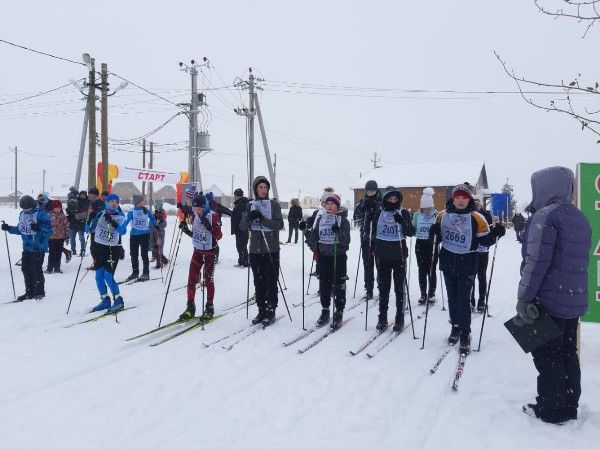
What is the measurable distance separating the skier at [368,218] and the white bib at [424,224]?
0.84 meters

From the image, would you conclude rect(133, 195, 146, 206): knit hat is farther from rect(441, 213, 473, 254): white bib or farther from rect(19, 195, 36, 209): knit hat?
rect(441, 213, 473, 254): white bib

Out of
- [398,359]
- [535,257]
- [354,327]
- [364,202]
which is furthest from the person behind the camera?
[364,202]

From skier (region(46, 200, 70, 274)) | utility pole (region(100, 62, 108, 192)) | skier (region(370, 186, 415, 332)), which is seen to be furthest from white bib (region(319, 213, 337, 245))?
utility pole (region(100, 62, 108, 192))

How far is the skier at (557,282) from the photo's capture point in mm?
3207

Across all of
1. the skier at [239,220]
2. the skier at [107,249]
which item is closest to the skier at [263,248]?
the skier at [107,249]

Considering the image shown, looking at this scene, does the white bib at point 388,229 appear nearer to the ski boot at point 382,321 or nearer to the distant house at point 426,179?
the ski boot at point 382,321

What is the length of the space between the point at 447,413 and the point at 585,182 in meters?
2.87

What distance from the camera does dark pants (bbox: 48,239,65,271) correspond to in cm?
1051

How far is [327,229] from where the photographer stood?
6168mm

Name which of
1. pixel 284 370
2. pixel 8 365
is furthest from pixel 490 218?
pixel 8 365

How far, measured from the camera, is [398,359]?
4852 millimetres

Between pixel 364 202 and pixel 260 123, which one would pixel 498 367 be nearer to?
pixel 364 202

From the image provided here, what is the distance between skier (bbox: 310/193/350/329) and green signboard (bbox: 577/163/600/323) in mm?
2778

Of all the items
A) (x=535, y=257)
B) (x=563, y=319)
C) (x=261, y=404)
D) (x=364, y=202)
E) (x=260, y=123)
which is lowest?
(x=261, y=404)
